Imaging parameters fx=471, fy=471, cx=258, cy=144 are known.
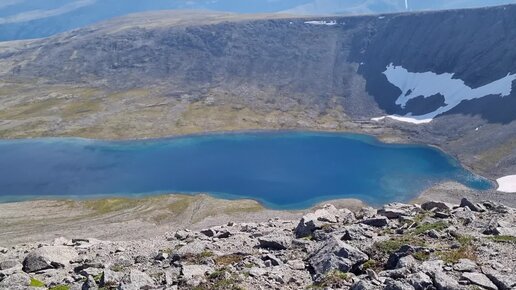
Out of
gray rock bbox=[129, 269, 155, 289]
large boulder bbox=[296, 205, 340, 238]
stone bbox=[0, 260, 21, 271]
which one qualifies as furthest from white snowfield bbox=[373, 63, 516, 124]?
gray rock bbox=[129, 269, 155, 289]

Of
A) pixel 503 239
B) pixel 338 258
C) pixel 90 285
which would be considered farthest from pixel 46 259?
pixel 503 239

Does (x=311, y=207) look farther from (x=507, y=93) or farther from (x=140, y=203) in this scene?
(x=507, y=93)

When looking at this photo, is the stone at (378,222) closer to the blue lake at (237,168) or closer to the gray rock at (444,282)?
the gray rock at (444,282)

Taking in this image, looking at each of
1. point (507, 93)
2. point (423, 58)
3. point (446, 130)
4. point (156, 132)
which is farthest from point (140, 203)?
point (423, 58)

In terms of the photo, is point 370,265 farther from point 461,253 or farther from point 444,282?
point 444,282

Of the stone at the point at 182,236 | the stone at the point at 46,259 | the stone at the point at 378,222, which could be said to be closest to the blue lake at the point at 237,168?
the stone at the point at 182,236
